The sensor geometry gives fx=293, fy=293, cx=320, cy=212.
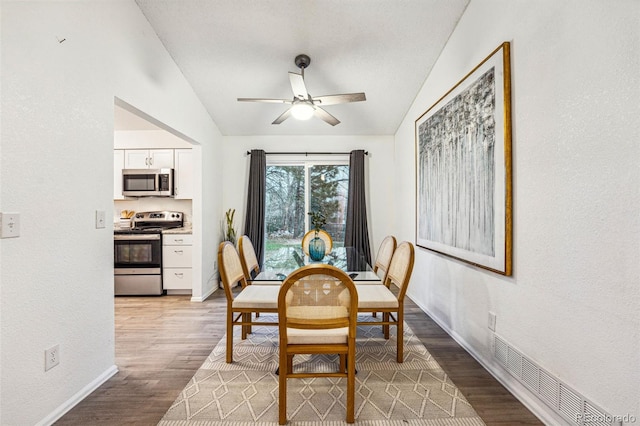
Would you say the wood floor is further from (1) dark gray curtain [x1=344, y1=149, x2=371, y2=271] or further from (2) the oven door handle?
(1) dark gray curtain [x1=344, y1=149, x2=371, y2=271]

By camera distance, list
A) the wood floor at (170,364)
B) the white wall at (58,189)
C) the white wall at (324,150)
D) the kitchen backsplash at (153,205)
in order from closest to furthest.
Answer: the white wall at (58,189)
the wood floor at (170,364)
the kitchen backsplash at (153,205)
the white wall at (324,150)

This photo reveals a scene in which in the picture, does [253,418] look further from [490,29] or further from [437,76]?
[437,76]

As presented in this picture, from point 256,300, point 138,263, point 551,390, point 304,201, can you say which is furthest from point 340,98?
point 138,263

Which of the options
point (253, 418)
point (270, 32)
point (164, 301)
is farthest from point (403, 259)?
point (164, 301)

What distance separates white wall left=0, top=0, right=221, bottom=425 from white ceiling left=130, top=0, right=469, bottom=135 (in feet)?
1.99

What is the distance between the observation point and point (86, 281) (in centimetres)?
191

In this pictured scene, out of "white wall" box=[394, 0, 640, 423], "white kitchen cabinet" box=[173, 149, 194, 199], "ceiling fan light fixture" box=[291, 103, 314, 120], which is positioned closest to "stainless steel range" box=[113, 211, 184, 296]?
"white kitchen cabinet" box=[173, 149, 194, 199]

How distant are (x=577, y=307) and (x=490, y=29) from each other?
1.97 m

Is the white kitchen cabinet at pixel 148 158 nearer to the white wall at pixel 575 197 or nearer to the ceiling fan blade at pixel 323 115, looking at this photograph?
the ceiling fan blade at pixel 323 115

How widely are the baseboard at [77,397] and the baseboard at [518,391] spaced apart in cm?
273

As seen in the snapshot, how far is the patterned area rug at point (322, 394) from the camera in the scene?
5.50 ft

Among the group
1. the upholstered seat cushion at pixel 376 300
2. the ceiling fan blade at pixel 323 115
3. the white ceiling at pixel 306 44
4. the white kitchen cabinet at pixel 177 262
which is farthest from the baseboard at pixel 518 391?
the white kitchen cabinet at pixel 177 262

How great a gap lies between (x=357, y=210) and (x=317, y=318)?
3206 millimetres

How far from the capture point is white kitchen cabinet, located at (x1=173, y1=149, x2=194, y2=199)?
4320 mm
